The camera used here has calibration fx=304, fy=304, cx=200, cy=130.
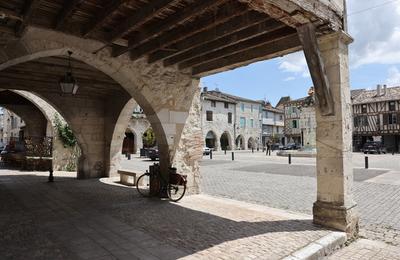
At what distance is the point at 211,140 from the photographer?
3909 cm

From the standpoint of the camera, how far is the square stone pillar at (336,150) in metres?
4.41

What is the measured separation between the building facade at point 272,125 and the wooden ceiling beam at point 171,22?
42489 millimetres

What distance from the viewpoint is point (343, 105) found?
14.7ft

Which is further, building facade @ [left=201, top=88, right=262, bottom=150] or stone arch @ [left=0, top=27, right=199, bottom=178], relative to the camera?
building facade @ [left=201, top=88, right=262, bottom=150]

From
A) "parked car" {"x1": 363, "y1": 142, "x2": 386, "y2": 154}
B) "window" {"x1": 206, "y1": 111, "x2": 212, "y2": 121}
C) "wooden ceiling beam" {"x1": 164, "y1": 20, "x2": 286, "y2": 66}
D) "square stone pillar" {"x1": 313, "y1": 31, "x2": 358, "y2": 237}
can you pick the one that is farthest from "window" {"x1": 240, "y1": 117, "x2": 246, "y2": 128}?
"square stone pillar" {"x1": 313, "y1": 31, "x2": 358, "y2": 237}

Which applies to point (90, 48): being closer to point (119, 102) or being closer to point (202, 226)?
point (202, 226)

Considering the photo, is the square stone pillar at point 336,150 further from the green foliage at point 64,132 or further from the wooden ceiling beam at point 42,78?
the green foliage at point 64,132

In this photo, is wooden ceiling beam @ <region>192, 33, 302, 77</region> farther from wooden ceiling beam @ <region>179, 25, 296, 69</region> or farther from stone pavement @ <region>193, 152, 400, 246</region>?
stone pavement @ <region>193, 152, 400, 246</region>

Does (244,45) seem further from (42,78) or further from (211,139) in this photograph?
(211,139)

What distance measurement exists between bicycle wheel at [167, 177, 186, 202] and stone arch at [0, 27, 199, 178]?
0.51m

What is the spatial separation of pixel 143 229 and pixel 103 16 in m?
3.04

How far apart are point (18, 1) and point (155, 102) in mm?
3086

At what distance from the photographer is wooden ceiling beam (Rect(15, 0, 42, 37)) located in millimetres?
3609

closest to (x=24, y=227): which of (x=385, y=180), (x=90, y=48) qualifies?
(x=90, y=48)
